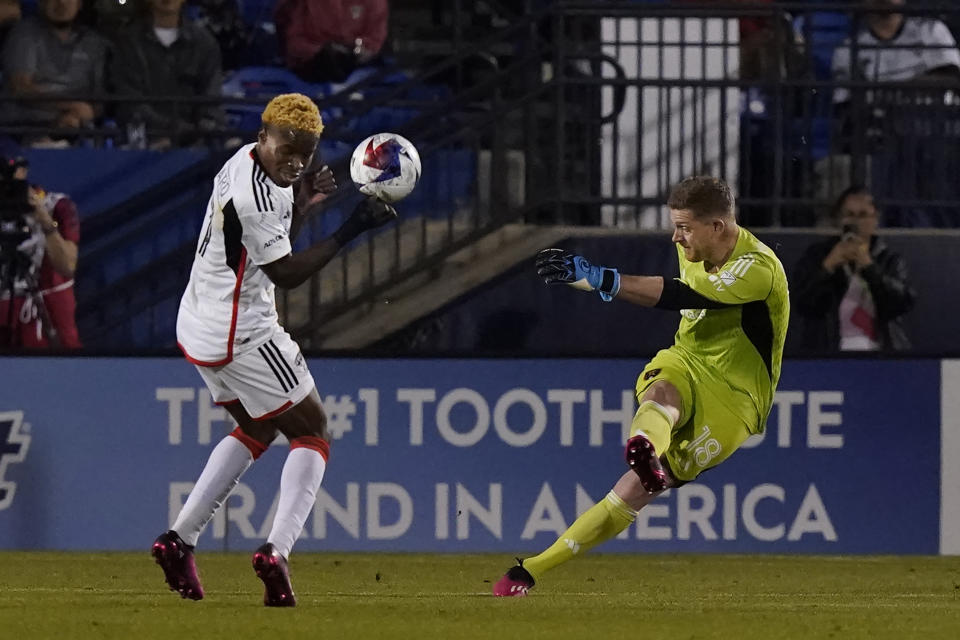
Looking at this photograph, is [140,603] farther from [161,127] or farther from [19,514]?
[161,127]

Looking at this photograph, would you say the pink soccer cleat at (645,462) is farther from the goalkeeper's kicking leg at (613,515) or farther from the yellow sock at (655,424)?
the goalkeeper's kicking leg at (613,515)

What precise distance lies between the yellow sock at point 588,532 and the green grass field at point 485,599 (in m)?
0.17

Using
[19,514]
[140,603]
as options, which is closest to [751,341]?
[140,603]

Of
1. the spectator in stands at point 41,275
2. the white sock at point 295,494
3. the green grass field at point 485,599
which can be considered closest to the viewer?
the green grass field at point 485,599

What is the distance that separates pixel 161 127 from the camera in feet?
41.8

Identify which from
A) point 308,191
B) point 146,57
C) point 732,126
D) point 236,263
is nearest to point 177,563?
point 236,263

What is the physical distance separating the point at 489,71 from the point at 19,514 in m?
4.68

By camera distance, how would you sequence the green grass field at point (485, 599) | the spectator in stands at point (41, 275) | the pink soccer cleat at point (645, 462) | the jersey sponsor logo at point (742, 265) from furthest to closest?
the spectator in stands at point (41, 275) → the jersey sponsor logo at point (742, 265) → the pink soccer cleat at point (645, 462) → the green grass field at point (485, 599)

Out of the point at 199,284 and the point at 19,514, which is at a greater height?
the point at 199,284

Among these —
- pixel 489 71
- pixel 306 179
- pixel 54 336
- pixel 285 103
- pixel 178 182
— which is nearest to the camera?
pixel 285 103

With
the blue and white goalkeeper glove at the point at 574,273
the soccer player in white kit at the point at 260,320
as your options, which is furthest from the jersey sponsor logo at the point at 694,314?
the soccer player in white kit at the point at 260,320

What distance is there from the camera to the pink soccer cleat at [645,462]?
739cm

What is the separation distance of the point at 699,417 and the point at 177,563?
223 cm

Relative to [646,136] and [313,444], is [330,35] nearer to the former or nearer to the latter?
[646,136]
